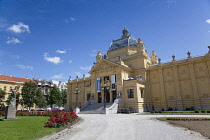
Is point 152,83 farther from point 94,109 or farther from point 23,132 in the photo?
point 23,132

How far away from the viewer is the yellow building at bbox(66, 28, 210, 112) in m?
34.4

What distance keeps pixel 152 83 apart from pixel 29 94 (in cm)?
3886

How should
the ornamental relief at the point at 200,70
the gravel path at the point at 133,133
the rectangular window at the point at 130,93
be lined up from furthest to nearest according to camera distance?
1. the rectangular window at the point at 130,93
2. the ornamental relief at the point at 200,70
3. the gravel path at the point at 133,133

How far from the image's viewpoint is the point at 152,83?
40594 millimetres

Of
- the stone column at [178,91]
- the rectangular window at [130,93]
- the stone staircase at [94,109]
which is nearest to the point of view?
the stone staircase at [94,109]

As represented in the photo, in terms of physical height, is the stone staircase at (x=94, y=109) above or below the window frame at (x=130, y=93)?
below

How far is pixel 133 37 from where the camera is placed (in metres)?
52.9

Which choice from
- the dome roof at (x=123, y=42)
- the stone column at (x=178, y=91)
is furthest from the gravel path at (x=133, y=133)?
the dome roof at (x=123, y=42)

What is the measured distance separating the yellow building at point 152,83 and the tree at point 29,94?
21.5m

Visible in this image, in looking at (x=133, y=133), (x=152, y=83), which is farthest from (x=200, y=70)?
(x=133, y=133)

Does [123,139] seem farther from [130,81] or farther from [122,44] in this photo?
[122,44]

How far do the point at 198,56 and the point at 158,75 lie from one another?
9930mm

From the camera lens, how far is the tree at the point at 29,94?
50.7m

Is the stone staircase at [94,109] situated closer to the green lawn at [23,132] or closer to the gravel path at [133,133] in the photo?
the gravel path at [133,133]
